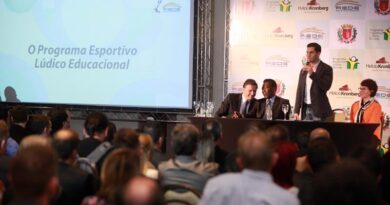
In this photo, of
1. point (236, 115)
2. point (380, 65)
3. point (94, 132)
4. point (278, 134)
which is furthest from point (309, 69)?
point (94, 132)

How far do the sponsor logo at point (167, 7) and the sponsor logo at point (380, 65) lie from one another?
9.54ft

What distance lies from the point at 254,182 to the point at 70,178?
1174 mm

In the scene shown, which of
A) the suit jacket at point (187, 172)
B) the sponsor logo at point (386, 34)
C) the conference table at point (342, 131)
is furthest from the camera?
the sponsor logo at point (386, 34)

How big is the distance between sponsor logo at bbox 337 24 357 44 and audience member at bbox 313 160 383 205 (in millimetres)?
5965

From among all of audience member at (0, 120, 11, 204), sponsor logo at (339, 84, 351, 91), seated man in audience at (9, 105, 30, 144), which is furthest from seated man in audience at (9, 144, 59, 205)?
sponsor logo at (339, 84, 351, 91)

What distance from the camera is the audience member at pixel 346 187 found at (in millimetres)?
2051

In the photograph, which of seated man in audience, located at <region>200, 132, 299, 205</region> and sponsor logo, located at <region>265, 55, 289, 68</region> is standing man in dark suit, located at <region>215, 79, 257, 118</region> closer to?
sponsor logo, located at <region>265, 55, 289, 68</region>

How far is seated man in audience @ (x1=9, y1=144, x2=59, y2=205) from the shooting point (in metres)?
2.14

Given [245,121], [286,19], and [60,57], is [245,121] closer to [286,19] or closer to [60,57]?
[286,19]

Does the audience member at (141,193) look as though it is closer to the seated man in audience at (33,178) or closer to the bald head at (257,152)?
the seated man in audience at (33,178)

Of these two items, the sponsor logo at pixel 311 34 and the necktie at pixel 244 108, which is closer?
the necktie at pixel 244 108

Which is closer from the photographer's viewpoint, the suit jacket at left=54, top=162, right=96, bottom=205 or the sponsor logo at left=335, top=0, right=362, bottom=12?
the suit jacket at left=54, top=162, right=96, bottom=205

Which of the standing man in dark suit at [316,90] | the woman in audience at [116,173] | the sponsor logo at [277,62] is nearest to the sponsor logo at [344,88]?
the standing man in dark suit at [316,90]

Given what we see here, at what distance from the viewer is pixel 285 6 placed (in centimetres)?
805
